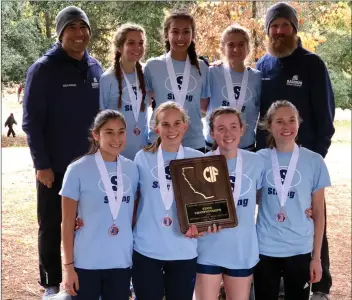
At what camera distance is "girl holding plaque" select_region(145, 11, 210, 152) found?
3.59 meters

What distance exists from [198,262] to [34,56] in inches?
136

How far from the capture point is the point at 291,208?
9.84ft

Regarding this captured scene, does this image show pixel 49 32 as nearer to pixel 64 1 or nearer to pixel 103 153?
pixel 64 1

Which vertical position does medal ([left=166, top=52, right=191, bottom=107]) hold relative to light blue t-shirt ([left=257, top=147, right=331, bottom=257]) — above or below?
above

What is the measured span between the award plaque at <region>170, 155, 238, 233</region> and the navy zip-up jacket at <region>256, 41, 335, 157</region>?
98 cm

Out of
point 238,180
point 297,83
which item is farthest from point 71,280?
point 297,83

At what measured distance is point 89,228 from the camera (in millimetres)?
2807

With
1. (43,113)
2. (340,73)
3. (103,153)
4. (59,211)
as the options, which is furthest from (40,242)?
(340,73)

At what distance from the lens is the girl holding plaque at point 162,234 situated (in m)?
2.82

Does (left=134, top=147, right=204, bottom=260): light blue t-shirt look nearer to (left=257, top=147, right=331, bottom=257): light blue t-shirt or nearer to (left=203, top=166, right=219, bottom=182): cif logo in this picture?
(left=203, top=166, right=219, bottom=182): cif logo

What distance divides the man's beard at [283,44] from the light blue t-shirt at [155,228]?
4.60 feet

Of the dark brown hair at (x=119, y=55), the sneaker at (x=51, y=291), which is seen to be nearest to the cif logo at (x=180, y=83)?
the dark brown hair at (x=119, y=55)

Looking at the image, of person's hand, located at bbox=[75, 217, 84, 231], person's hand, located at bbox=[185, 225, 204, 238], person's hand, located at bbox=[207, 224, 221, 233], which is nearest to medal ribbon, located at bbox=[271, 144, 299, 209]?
person's hand, located at bbox=[207, 224, 221, 233]

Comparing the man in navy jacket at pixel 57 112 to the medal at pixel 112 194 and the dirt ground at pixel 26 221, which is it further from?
the dirt ground at pixel 26 221
